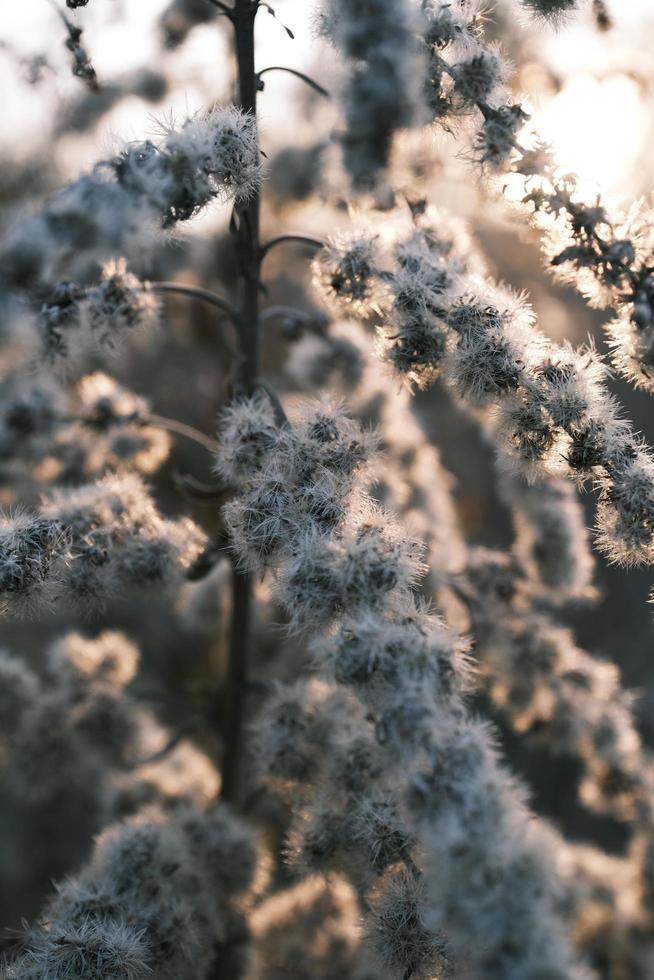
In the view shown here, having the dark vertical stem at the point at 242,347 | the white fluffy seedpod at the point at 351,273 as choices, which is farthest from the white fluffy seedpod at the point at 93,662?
the white fluffy seedpod at the point at 351,273

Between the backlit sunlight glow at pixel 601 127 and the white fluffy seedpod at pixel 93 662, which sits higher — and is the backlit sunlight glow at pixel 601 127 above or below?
above

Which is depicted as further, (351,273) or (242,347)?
(242,347)

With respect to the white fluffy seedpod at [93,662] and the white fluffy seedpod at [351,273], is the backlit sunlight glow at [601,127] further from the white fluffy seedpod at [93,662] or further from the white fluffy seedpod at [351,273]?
the white fluffy seedpod at [93,662]

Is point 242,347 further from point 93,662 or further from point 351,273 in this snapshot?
point 93,662

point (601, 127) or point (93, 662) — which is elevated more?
point (601, 127)

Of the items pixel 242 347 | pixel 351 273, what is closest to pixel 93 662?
pixel 242 347

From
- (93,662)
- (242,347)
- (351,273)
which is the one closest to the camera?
(351,273)

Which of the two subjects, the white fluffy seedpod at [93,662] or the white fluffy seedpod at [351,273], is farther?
the white fluffy seedpod at [93,662]

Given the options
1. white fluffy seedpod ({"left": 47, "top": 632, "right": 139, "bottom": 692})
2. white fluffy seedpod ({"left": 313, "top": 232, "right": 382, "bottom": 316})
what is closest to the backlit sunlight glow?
white fluffy seedpod ({"left": 313, "top": 232, "right": 382, "bottom": 316})

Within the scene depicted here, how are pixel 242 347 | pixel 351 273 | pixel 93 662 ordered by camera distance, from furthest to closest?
pixel 93 662 < pixel 242 347 < pixel 351 273
